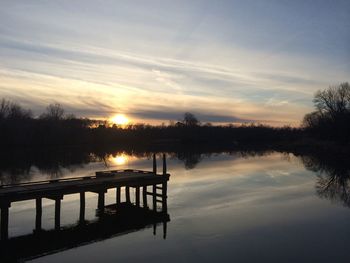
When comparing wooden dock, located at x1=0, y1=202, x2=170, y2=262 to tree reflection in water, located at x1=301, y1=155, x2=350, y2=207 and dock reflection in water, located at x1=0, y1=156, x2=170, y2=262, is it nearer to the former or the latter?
dock reflection in water, located at x1=0, y1=156, x2=170, y2=262

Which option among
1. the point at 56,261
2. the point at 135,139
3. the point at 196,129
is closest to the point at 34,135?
the point at 135,139

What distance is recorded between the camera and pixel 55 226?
18.2 metres

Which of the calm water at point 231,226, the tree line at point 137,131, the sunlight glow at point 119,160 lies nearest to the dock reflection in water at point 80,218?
the calm water at point 231,226

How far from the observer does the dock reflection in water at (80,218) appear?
15492 mm

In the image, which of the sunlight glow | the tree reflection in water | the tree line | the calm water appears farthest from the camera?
the tree line

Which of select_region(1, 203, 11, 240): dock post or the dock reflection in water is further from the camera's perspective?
select_region(1, 203, 11, 240): dock post

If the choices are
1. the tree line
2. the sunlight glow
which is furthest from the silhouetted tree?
the sunlight glow

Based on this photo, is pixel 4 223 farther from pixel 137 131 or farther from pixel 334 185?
pixel 137 131

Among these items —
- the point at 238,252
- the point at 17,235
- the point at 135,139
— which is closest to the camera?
the point at 238,252

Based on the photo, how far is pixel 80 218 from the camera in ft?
64.9

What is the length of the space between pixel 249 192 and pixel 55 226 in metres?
15.3

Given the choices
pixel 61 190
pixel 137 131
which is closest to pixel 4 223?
pixel 61 190

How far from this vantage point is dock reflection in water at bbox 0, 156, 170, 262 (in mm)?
15492

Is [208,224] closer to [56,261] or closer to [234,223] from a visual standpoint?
[234,223]
